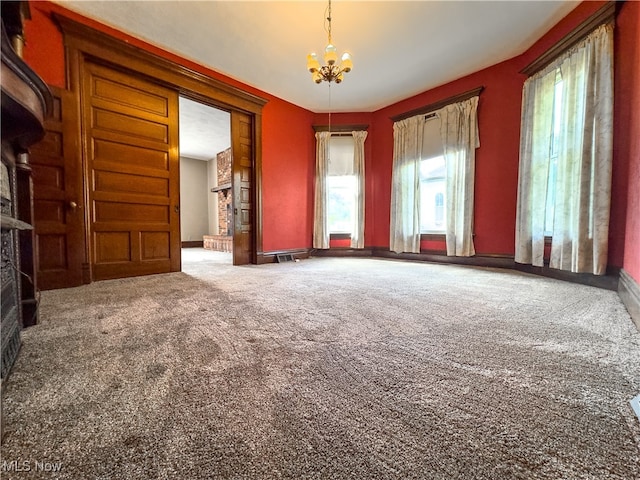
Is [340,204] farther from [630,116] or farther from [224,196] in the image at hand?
[224,196]

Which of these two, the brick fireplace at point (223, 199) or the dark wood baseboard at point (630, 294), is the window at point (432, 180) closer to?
the dark wood baseboard at point (630, 294)

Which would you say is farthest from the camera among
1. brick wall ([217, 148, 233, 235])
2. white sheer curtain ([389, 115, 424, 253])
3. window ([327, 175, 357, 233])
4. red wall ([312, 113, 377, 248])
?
brick wall ([217, 148, 233, 235])

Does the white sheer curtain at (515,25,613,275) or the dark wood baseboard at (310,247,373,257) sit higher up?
the white sheer curtain at (515,25,613,275)

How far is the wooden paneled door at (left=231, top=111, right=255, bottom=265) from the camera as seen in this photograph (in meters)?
3.97

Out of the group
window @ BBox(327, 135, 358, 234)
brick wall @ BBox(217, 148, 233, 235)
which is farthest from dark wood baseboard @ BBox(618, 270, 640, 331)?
brick wall @ BBox(217, 148, 233, 235)

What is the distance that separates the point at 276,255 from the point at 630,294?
155 inches

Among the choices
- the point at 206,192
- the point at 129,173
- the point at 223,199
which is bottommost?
the point at 129,173

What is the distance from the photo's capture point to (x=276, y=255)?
4.43 m

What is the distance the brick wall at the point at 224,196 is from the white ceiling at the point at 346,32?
4.16 meters

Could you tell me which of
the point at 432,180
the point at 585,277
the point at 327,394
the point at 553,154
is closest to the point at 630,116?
the point at 553,154

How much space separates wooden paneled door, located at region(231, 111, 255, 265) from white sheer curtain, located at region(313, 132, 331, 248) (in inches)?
52.8

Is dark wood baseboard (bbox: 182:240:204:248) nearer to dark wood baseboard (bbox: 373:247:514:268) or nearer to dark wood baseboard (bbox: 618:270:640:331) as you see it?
dark wood baseboard (bbox: 373:247:514:268)

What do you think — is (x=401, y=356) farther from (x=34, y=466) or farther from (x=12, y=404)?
(x=12, y=404)

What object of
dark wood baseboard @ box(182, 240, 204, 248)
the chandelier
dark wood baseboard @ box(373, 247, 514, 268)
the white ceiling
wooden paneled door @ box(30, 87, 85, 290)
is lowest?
dark wood baseboard @ box(182, 240, 204, 248)
